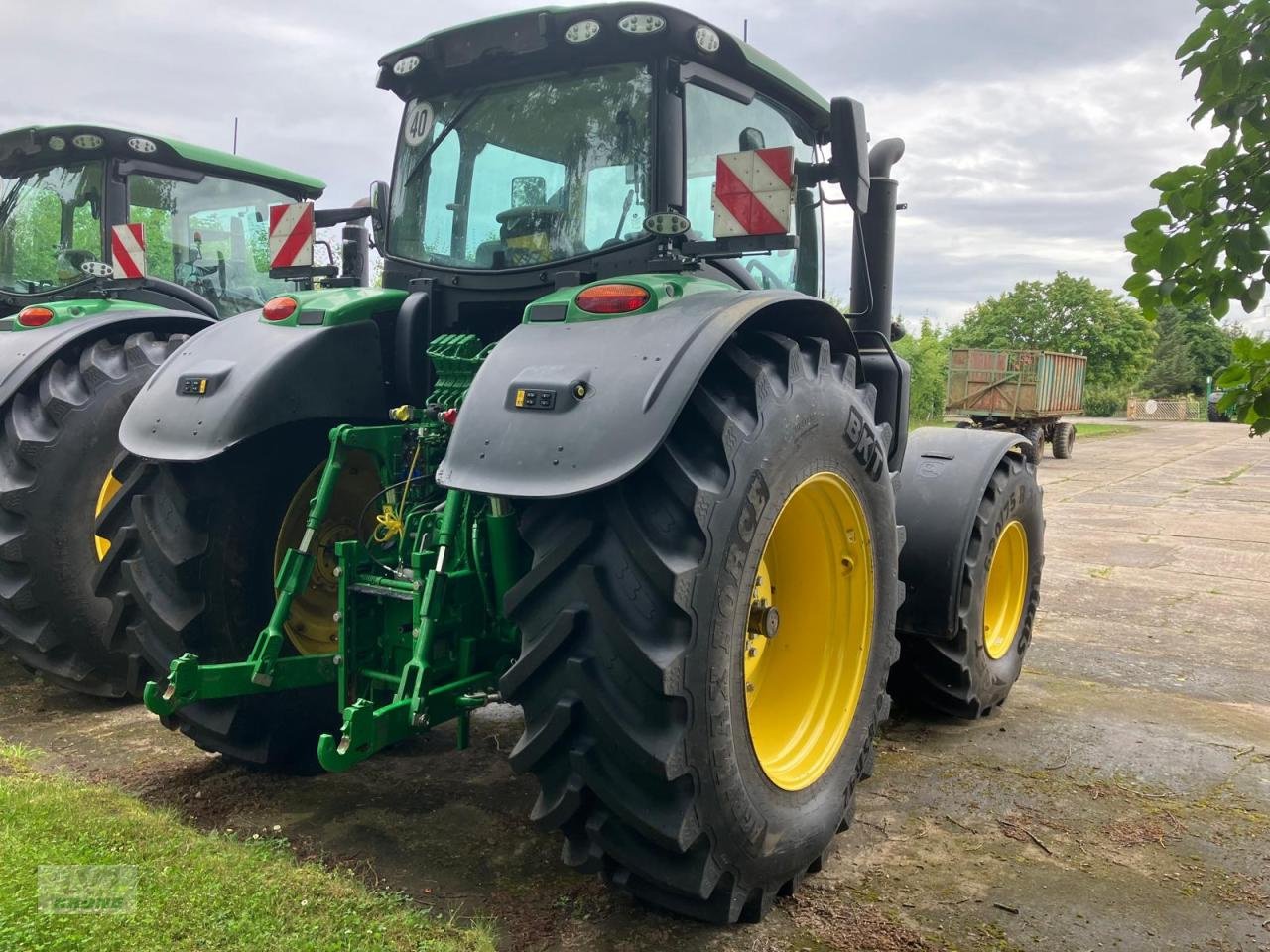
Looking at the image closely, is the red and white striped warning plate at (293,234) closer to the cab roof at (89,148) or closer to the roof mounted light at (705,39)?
the roof mounted light at (705,39)

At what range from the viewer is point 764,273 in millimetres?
3967

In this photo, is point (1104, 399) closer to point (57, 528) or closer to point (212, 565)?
point (57, 528)

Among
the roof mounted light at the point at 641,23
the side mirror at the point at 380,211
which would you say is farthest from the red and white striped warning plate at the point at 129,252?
the roof mounted light at the point at 641,23

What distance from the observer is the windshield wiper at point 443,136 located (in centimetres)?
370

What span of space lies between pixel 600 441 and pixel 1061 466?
753 inches

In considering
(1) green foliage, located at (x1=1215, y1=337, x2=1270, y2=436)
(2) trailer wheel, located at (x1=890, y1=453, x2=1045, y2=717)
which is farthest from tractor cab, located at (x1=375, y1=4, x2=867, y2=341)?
(2) trailer wheel, located at (x1=890, y1=453, x2=1045, y2=717)

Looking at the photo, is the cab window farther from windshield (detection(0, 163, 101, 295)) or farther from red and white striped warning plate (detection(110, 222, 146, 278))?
windshield (detection(0, 163, 101, 295))

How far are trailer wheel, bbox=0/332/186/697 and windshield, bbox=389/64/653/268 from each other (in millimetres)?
1671

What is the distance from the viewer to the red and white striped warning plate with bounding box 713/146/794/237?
2.94 metres

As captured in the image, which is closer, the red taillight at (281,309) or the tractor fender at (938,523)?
the red taillight at (281,309)

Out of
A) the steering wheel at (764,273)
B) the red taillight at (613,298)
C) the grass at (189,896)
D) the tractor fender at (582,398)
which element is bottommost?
the grass at (189,896)

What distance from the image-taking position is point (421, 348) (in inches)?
141

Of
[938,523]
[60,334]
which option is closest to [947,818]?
[938,523]

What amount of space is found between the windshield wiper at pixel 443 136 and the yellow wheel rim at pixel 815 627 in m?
1.87
